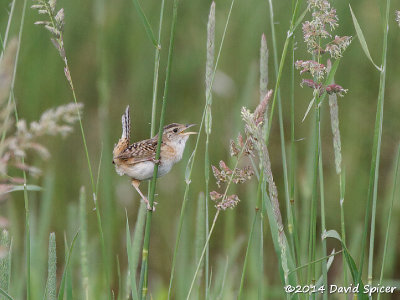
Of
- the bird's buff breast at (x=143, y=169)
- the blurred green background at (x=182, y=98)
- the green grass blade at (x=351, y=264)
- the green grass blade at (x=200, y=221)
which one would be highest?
the blurred green background at (x=182, y=98)

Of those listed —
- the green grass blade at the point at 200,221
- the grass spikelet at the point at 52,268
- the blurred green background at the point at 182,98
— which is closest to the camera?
the grass spikelet at the point at 52,268

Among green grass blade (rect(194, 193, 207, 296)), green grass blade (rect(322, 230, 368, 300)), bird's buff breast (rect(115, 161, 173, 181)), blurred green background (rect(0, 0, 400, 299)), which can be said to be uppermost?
blurred green background (rect(0, 0, 400, 299))

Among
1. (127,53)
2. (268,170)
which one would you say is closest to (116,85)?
(127,53)

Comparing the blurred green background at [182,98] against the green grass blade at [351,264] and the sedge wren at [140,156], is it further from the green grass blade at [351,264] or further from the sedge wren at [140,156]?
the green grass blade at [351,264]

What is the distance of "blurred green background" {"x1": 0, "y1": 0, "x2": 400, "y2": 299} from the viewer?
436 centimetres

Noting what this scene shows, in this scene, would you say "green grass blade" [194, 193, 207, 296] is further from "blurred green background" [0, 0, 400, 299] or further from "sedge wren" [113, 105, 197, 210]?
"blurred green background" [0, 0, 400, 299]

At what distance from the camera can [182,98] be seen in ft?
15.2

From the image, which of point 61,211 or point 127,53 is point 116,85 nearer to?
point 127,53

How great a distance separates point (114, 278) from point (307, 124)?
64.3 inches

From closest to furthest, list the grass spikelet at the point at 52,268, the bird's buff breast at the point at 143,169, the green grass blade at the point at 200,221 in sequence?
the grass spikelet at the point at 52,268 → the green grass blade at the point at 200,221 → the bird's buff breast at the point at 143,169

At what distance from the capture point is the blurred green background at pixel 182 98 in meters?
4.36

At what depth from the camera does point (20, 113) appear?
4492 millimetres

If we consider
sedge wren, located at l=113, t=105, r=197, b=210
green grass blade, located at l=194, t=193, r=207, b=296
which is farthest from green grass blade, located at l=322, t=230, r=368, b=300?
sedge wren, located at l=113, t=105, r=197, b=210

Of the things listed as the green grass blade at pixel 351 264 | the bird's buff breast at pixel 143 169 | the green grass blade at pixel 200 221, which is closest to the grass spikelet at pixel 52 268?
the green grass blade at pixel 200 221
